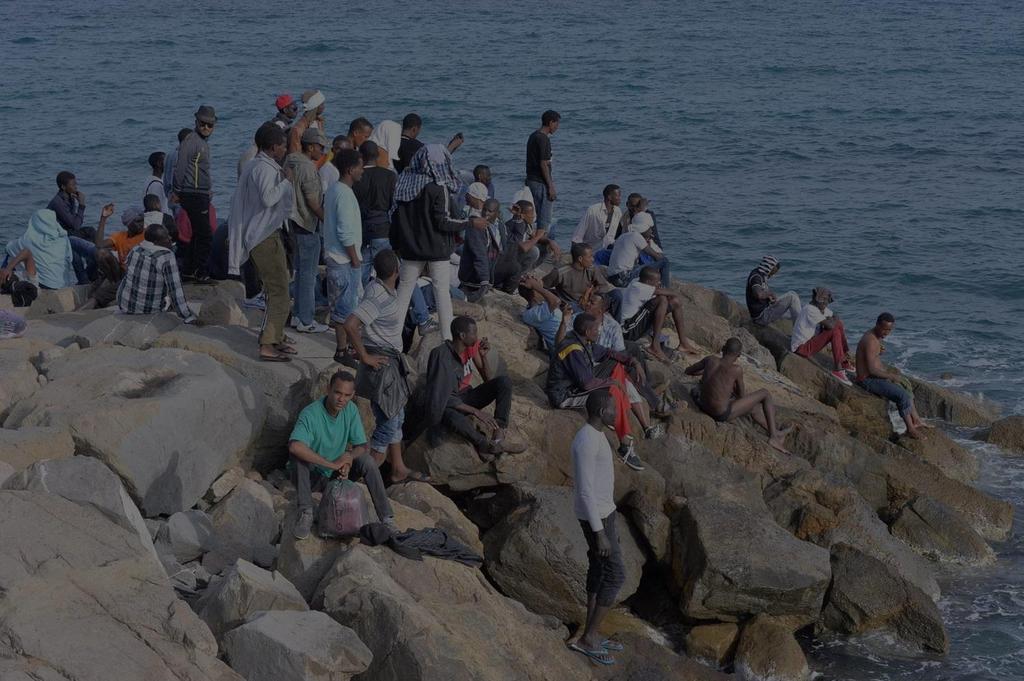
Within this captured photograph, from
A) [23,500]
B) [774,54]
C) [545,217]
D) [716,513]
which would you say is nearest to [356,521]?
[23,500]

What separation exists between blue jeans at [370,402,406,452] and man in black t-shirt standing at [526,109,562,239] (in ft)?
23.3

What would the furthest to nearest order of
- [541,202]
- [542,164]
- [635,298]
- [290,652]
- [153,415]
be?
1. [541,202]
2. [542,164]
3. [635,298]
4. [153,415]
5. [290,652]

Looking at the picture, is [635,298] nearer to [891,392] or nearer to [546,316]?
[546,316]

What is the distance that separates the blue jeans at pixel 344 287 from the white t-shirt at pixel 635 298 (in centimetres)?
430

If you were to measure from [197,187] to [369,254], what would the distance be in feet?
9.38

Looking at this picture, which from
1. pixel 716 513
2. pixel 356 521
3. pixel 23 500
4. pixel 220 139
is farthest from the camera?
pixel 220 139

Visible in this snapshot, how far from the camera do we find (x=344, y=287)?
12.8 metres

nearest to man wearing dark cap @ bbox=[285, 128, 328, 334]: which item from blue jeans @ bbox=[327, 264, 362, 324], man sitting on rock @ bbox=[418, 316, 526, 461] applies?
blue jeans @ bbox=[327, 264, 362, 324]

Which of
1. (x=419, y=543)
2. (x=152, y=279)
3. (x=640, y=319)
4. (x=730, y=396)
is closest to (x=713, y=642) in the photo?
(x=419, y=543)

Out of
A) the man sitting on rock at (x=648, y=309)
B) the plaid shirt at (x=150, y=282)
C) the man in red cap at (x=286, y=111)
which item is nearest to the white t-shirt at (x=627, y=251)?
the man sitting on rock at (x=648, y=309)

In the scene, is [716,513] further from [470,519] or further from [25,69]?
[25,69]

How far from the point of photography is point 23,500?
8688 millimetres

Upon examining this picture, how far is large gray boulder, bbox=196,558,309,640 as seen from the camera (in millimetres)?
8625

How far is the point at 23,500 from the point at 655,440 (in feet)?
22.8
